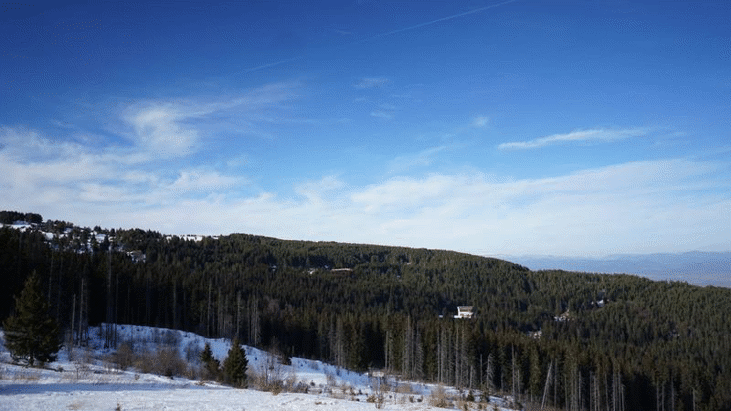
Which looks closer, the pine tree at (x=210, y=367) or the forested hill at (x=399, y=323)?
the pine tree at (x=210, y=367)

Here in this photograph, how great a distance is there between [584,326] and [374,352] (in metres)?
74.5

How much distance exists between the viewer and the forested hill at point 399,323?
216 feet

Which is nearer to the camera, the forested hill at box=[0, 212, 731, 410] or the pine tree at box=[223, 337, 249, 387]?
the pine tree at box=[223, 337, 249, 387]

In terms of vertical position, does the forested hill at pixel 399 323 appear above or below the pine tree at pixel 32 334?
below

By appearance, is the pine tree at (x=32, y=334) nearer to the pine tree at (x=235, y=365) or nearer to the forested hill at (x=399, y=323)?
the pine tree at (x=235, y=365)

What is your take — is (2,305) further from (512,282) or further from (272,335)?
(512,282)

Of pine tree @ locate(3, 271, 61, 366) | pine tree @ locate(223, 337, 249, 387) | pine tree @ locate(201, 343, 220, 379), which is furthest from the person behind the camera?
pine tree @ locate(201, 343, 220, 379)

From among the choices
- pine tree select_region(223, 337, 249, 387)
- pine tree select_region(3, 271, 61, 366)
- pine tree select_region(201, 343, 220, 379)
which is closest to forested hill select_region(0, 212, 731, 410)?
pine tree select_region(201, 343, 220, 379)

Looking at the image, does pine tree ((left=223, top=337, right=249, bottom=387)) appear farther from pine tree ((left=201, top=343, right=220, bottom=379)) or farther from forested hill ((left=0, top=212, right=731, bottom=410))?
forested hill ((left=0, top=212, right=731, bottom=410))

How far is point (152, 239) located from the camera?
148 metres

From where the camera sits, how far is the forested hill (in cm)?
6581

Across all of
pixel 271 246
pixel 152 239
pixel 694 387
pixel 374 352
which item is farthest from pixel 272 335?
pixel 271 246

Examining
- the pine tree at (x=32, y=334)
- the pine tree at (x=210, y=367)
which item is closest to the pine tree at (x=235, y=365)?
the pine tree at (x=210, y=367)

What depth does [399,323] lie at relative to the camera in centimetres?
7844
